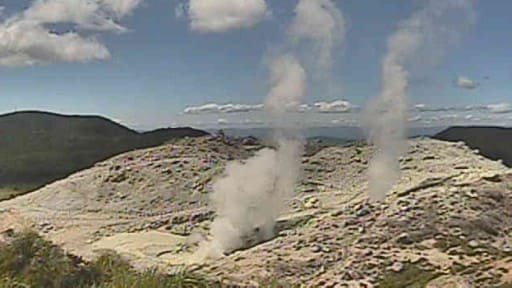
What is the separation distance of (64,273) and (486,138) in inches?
3777

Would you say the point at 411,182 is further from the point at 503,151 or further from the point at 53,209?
the point at 503,151

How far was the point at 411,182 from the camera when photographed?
58.8m

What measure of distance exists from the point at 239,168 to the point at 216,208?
3784 mm

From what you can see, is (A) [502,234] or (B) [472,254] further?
(A) [502,234]

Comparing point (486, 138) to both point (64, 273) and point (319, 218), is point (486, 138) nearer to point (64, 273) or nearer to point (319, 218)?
point (319, 218)

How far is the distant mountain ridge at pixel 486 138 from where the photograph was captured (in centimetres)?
8988

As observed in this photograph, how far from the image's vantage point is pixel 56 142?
5802 inches

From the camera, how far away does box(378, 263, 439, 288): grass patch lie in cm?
3179

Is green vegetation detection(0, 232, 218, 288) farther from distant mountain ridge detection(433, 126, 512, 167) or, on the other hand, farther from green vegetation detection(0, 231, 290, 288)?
distant mountain ridge detection(433, 126, 512, 167)

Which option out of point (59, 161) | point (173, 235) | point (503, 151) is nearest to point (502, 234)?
point (173, 235)

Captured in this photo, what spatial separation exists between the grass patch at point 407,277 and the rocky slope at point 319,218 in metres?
0.05

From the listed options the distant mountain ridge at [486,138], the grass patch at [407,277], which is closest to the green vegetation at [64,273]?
the grass patch at [407,277]

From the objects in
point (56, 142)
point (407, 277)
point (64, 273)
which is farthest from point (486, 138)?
point (64, 273)

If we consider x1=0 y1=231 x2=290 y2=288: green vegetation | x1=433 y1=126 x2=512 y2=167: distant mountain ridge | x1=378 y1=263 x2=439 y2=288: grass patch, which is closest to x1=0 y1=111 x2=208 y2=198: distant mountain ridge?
x1=433 y1=126 x2=512 y2=167: distant mountain ridge
